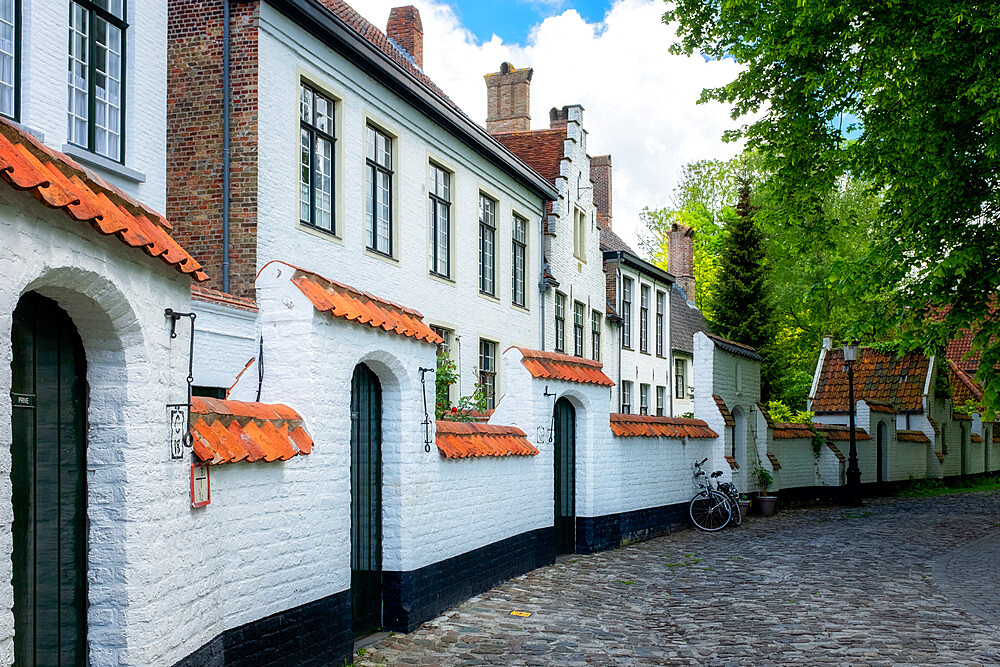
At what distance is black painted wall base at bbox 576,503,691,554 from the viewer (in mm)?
14078

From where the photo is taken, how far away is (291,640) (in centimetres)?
657

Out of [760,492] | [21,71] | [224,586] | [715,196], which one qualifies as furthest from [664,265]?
[224,586]

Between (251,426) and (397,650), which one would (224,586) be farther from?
(397,650)

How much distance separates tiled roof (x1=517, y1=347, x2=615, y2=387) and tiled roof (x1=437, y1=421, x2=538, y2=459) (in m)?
0.85

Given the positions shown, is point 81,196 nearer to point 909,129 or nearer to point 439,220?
point 909,129

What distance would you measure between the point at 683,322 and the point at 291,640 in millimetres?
34078

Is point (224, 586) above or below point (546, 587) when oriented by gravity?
above

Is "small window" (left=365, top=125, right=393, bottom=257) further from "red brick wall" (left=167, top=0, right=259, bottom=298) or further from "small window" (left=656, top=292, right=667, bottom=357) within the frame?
"small window" (left=656, top=292, right=667, bottom=357)

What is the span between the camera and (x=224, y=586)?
5.79m

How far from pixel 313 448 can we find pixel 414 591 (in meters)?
2.23

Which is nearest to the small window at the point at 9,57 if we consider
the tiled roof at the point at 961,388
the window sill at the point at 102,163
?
the window sill at the point at 102,163

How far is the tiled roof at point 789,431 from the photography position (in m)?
23.4

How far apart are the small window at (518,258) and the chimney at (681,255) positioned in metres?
20.3

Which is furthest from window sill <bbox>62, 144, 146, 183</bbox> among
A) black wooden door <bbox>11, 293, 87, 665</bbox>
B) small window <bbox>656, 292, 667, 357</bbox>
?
small window <bbox>656, 292, 667, 357</bbox>
